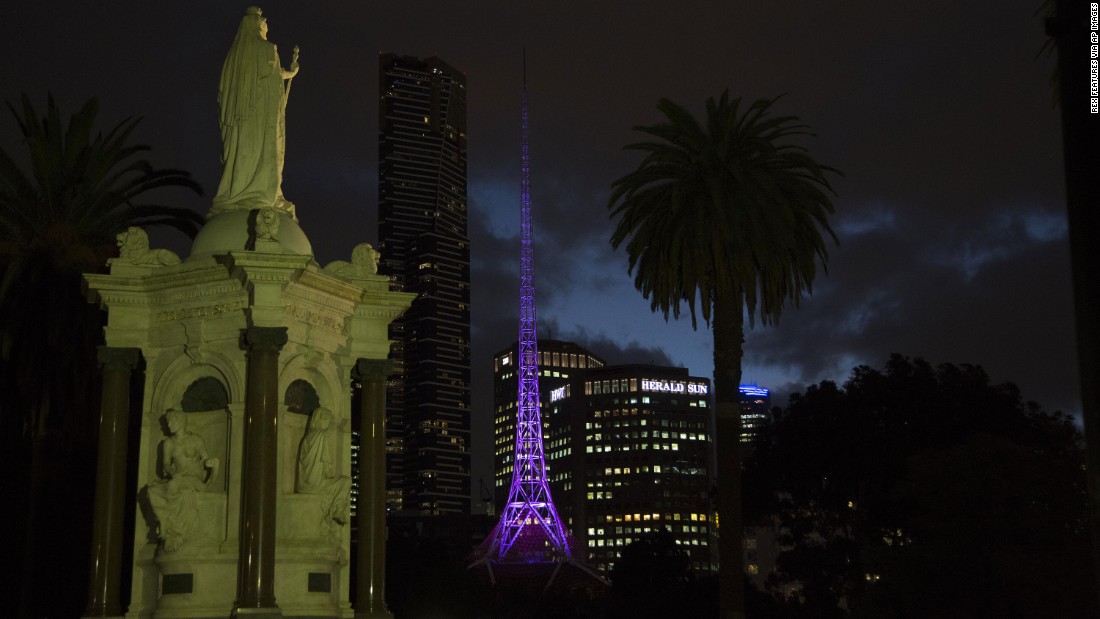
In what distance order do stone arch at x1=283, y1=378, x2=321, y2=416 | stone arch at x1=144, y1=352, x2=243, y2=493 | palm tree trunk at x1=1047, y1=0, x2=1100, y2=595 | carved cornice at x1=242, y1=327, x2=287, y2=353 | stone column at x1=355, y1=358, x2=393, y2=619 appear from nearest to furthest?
palm tree trunk at x1=1047, y1=0, x2=1100, y2=595
carved cornice at x1=242, y1=327, x2=287, y2=353
stone arch at x1=144, y1=352, x2=243, y2=493
stone arch at x1=283, y1=378, x2=321, y2=416
stone column at x1=355, y1=358, x2=393, y2=619

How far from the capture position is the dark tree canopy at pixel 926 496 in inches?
1708

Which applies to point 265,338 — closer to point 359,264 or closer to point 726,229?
point 359,264

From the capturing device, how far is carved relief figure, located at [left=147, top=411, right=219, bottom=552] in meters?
24.8

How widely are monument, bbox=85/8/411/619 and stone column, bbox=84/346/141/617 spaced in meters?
0.03

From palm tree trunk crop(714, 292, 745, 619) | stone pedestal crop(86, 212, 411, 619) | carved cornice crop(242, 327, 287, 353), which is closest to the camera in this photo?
stone pedestal crop(86, 212, 411, 619)

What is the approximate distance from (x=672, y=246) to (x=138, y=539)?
17.1m

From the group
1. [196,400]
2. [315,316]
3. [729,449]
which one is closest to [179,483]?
[196,400]

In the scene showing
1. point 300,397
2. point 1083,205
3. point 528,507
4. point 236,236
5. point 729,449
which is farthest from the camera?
point 528,507

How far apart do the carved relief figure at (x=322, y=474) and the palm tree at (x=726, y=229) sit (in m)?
12.0

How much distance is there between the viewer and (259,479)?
2450 cm

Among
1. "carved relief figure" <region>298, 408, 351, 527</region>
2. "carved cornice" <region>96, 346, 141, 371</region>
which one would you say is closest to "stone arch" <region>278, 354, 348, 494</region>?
"carved relief figure" <region>298, 408, 351, 527</region>

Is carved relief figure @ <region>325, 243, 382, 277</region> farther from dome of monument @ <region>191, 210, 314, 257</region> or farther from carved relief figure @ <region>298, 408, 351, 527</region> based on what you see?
carved relief figure @ <region>298, 408, 351, 527</region>

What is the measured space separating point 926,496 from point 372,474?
25.6 meters

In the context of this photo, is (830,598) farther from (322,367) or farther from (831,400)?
(322,367)
